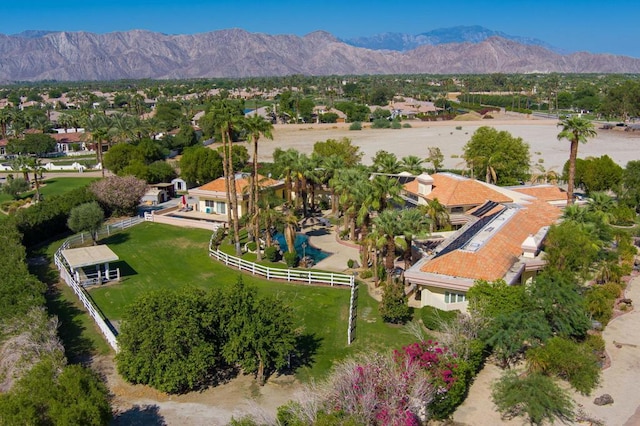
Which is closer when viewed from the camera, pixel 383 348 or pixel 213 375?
pixel 213 375

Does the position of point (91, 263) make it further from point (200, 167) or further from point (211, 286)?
point (200, 167)

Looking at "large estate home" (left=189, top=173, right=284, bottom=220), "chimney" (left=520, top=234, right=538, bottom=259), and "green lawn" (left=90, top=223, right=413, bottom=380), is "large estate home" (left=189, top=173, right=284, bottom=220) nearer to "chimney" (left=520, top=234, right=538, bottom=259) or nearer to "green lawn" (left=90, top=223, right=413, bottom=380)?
"green lawn" (left=90, top=223, right=413, bottom=380)

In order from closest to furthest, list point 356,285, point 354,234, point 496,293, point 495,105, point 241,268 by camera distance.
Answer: point 496,293, point 356,285, point 241,268, point 354,234, point 495,105

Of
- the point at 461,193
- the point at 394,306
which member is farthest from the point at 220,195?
the point at 394,306

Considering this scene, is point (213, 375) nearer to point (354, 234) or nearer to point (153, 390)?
point (153, 390)

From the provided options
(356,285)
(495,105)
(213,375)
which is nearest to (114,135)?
(356,285)

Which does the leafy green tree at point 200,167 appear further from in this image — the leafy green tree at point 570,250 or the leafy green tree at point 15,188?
the leafy green tree at point 570,250

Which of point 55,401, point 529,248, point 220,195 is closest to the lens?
point 55,401
